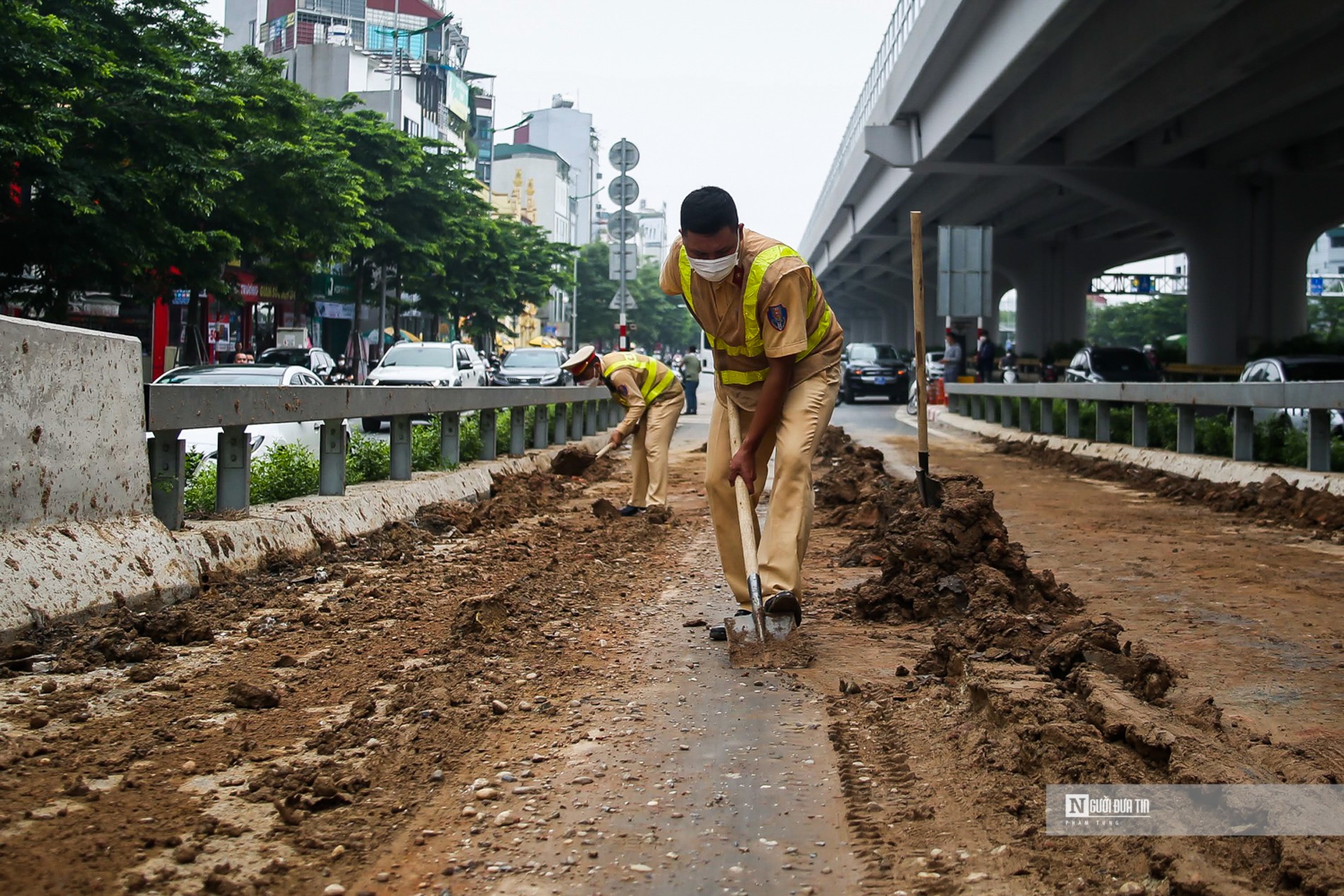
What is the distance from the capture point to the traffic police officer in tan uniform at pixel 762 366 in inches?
207

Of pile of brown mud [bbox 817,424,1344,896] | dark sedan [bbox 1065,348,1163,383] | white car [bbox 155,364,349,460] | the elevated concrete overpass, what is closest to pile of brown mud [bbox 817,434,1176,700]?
pile of brown mud [bbox 817,424,1344,896]

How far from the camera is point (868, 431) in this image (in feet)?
84.6

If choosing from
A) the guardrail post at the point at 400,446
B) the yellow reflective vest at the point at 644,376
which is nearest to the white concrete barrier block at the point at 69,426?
the guardrail post at the point at 400,446

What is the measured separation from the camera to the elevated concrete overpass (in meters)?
19.2

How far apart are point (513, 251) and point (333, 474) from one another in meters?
55.3

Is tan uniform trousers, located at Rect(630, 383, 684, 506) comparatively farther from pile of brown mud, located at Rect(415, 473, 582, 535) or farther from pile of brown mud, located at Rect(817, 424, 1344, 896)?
pile of brown mud, located at Rect(817, 424, 1344, 896)

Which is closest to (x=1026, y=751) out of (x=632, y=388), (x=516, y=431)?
(x=632, y=388)

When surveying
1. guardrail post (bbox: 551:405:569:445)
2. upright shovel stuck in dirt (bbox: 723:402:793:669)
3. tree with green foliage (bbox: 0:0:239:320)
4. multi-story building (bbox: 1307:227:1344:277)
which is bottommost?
upright shovel stuck in dirt (bbox: 723:402:793:669)

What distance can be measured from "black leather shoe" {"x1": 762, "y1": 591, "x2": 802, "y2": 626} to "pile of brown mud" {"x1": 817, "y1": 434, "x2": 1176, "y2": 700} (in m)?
0.55

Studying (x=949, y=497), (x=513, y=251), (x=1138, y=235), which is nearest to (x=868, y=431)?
(x=949, y=497)

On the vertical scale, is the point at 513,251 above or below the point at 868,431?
above

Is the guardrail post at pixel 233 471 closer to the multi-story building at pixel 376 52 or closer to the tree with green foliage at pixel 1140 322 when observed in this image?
the multi-story building at pixel 376 52

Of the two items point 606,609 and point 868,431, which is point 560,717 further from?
point 868,431

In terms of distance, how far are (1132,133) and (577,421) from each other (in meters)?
12.5
